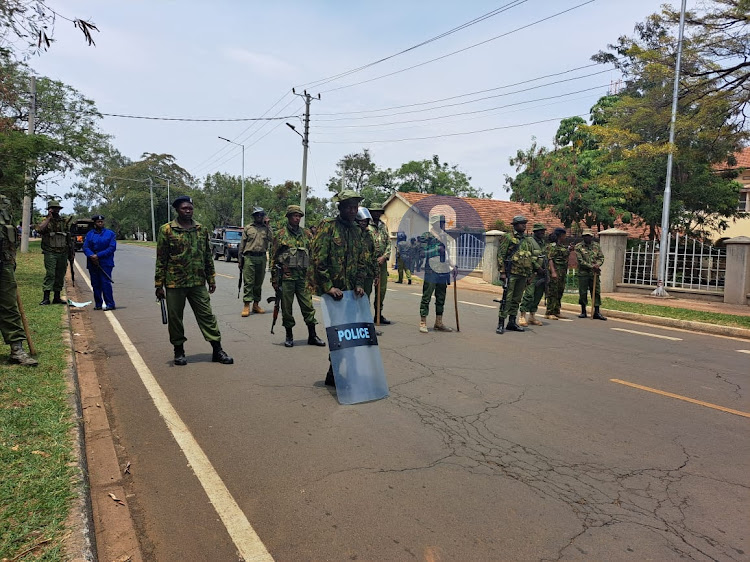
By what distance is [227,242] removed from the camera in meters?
31.2

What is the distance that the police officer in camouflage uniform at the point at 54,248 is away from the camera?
992 cm

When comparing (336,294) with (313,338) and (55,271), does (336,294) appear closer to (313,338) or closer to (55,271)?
(313,338)

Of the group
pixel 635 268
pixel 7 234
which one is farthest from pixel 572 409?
pixel 635 268

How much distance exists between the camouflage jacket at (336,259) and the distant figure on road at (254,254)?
488cm

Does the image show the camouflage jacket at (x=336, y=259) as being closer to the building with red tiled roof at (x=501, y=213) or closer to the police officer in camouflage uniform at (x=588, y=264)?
the police officer in camouflage uniform at (x=588, y=264)

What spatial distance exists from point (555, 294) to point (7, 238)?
9.29 metres

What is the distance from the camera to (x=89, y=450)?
3.83 meters

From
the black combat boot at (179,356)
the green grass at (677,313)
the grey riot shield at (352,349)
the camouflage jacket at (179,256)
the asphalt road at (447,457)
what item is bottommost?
the asphalt road at (447,457)

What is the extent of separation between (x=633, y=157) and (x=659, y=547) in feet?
53.4

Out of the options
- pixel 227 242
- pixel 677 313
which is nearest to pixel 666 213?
pixel 677 313

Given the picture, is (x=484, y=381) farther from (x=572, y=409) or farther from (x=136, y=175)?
(x=136, y=175)

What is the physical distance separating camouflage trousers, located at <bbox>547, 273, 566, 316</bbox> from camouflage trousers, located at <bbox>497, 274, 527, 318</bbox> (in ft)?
6.67

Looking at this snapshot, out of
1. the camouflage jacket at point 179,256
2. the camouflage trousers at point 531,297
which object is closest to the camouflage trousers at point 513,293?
the camouflage trousers at point 531,297

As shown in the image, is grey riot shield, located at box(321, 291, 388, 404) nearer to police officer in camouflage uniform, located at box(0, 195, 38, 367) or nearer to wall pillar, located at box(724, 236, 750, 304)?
police officer in camouflage uniform, located at box(0, 195, 38, 367)
